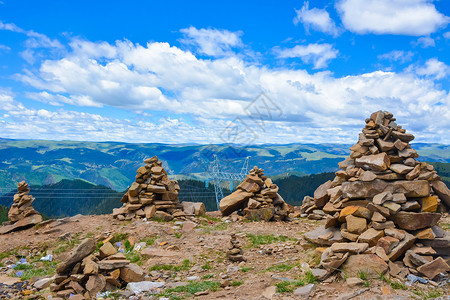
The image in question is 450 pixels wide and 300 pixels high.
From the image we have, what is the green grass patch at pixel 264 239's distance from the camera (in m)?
17.7

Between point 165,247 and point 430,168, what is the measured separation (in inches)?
638

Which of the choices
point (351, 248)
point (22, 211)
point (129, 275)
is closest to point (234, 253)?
point (129, 275)

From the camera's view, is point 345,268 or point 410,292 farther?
point 345,268

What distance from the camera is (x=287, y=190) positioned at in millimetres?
127750

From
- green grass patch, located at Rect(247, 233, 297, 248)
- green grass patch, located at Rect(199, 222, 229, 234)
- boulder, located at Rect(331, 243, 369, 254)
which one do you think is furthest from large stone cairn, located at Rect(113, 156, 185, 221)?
boulder, located at Rect(331, 243, 369, 254)

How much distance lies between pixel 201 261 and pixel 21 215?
17.7m

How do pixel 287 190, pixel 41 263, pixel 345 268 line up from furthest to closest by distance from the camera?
1. pixel 287 190
2. pixel 41 263
3. pixel 345 268

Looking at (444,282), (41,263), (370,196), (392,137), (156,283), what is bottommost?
(41,263)

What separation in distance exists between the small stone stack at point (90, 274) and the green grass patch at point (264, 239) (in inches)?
299

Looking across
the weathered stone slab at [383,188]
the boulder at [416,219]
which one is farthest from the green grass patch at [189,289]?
the boulder at [416,219]

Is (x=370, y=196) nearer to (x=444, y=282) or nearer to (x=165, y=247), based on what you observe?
(x=444, y=282)

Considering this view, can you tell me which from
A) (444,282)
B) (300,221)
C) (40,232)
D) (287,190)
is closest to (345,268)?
(444,282)

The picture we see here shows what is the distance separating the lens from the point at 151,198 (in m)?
24.9

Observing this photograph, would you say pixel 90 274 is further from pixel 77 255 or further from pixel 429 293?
pixel 429 293
